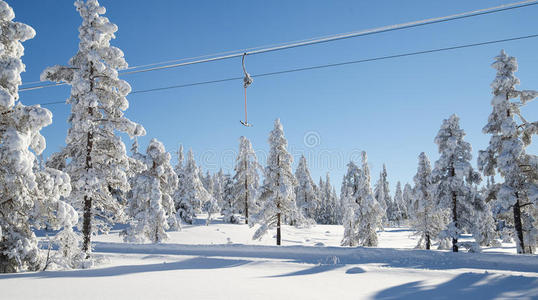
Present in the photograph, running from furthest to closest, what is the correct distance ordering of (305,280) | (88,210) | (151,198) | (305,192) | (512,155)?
(305,192), (151,198), (512,155), (88,210), (305,280)

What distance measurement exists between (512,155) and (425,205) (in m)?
14.8

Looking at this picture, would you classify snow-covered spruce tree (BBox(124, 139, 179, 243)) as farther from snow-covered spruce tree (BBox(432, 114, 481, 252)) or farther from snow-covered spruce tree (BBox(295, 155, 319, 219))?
snow-covered spruce tree (BBox(295, 155, 319, 219))

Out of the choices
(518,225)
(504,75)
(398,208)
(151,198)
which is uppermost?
(504,75)

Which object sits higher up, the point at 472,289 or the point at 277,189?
the point at 277,189

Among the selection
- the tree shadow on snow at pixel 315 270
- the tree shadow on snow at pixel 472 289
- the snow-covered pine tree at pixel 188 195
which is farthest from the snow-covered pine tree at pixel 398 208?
the tree shadow on snow at pixel 472 289

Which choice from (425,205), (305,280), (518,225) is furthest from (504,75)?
(305,280)

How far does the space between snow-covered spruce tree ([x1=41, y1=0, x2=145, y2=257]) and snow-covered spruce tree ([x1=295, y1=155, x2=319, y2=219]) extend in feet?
160

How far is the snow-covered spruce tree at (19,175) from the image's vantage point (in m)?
9.43

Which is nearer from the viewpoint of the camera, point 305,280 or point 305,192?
point 305,280

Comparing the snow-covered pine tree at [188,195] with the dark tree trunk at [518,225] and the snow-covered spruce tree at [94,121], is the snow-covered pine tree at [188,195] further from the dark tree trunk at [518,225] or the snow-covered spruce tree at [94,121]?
the dark tree trunk at [518,225]

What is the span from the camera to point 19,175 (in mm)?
9586

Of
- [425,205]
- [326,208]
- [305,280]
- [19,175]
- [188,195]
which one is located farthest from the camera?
[326,208]

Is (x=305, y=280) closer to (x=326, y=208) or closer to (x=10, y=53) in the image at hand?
(x=10, y=53)

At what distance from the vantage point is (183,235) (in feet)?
124
